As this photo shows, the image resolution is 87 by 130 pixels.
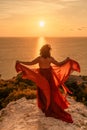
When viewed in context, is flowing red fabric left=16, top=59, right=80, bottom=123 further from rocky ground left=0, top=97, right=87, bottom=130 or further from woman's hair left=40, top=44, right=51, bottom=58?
woman's hair left=40, top=44, right=51, bottom=58

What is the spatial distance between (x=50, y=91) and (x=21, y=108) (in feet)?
6.86

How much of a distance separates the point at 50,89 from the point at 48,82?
0.24m

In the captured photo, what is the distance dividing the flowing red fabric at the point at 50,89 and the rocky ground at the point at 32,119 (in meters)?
0.27

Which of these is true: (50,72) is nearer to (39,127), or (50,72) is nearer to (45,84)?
(45,84)

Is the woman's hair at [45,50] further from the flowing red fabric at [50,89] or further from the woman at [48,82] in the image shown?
the flowing red fabric at [50,89]

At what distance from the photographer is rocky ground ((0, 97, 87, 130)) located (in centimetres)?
986

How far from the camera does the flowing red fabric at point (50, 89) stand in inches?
413

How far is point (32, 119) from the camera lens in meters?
10.5

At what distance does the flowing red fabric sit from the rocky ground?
0.27 meters

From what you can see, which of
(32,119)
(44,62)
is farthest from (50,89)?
(32,119)

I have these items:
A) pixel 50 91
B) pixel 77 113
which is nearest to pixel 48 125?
pixel 50 91

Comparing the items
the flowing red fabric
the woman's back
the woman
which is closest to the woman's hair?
the woman

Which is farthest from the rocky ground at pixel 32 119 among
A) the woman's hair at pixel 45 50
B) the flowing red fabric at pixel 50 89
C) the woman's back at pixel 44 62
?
the woman's hair at pixel 45 50

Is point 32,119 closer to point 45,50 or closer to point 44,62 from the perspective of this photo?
point 44,62
